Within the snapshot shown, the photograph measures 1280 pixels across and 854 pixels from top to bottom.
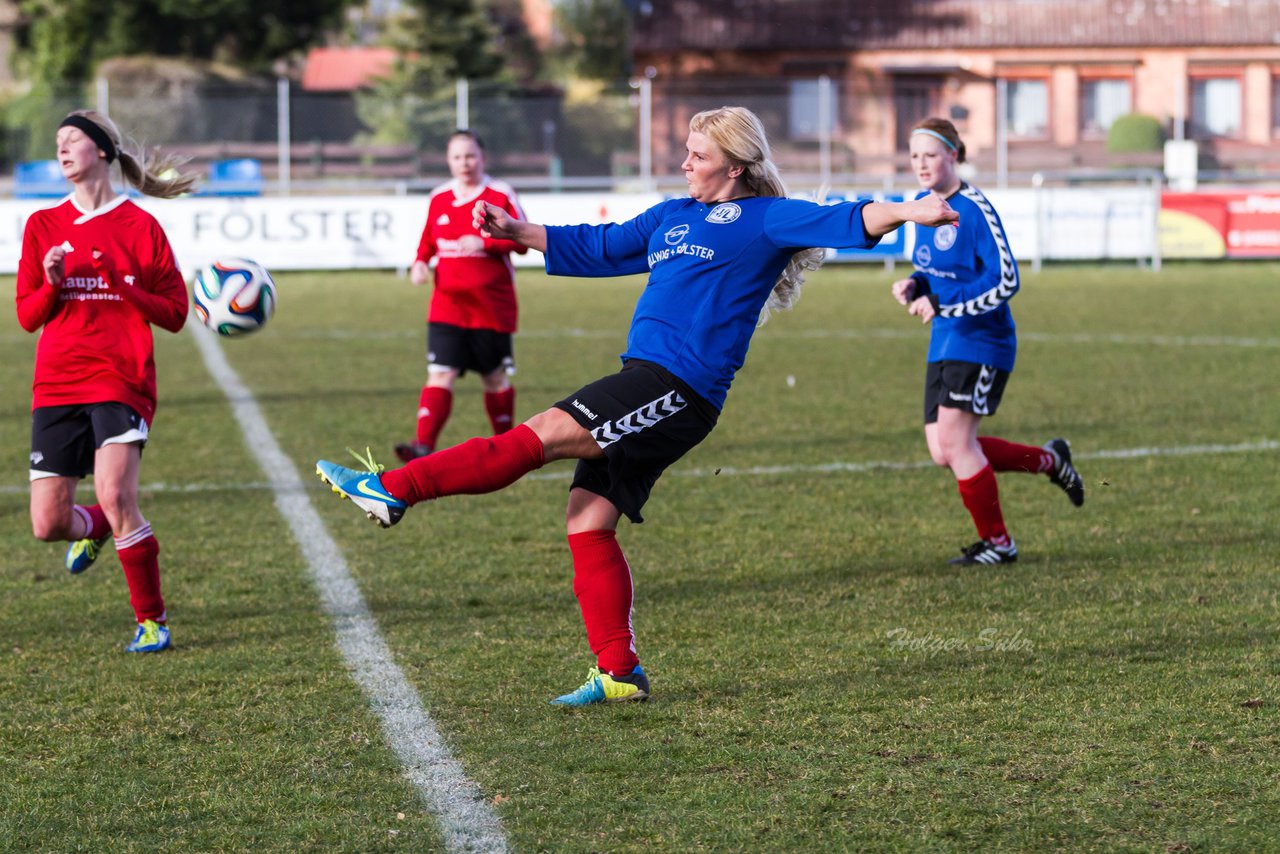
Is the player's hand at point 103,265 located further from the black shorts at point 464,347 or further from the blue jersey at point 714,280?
the black shorts at point 464,347

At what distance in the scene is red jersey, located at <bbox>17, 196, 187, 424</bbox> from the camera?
5574 mm

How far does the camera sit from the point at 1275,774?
4203 millimetres

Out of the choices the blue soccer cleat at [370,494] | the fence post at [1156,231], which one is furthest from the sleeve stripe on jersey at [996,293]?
the fence post at [1156,231]

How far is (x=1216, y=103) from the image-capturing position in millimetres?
42719

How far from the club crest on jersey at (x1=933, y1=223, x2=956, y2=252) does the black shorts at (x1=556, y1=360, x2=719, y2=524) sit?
231cm

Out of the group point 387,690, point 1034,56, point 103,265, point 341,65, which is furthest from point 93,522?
point 341,65

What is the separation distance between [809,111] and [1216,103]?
54.8ft

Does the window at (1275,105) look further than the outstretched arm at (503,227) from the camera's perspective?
Yes

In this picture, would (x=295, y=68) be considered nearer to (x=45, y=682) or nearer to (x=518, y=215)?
(x=518, y=215)

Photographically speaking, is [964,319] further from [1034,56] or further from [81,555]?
[1034,56]

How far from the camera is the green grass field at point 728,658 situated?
4.02 metres

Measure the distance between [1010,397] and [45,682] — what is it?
8.24 m

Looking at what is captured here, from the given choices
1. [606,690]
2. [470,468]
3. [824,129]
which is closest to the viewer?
[470,468]

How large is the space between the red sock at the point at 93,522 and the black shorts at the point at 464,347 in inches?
154
